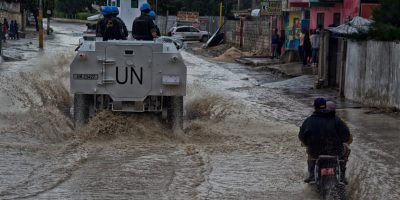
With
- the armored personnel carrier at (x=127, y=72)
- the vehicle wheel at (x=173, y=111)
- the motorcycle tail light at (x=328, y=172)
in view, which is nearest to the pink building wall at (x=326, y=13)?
the vehicle wheel at (x=173, y=111)

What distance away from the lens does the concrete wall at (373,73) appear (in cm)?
1759

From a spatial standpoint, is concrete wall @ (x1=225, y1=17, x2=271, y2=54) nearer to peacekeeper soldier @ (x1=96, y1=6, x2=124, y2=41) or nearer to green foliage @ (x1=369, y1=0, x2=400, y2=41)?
green foliage @ (x1=369, y1=0, x2=400, y2=41)

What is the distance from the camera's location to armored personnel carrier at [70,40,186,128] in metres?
12.4

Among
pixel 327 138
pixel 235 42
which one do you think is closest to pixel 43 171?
pixel 327 138

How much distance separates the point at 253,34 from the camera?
47031mm

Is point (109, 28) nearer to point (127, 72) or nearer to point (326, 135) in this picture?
point (127, 72)

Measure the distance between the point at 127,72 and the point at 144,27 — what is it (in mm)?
1631

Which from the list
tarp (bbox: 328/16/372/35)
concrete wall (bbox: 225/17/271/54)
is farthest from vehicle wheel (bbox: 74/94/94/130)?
concrete wall (bbox: 225/17/271/54)

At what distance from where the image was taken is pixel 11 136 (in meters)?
12.8

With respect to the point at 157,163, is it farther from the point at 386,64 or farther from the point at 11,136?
the point at 386,64

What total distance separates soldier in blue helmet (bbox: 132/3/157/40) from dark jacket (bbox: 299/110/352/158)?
5.61 m

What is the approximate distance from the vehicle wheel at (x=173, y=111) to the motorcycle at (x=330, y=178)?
4.77 metres

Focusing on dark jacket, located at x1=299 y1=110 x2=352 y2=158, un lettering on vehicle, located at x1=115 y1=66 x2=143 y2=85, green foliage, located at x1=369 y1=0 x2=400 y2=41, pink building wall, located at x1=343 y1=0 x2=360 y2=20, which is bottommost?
dark jacket, located at x1=299 y1=110 x2=352 y2=158

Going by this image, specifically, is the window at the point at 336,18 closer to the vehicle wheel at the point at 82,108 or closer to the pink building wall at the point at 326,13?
the pink building wall at the point at 326,13
